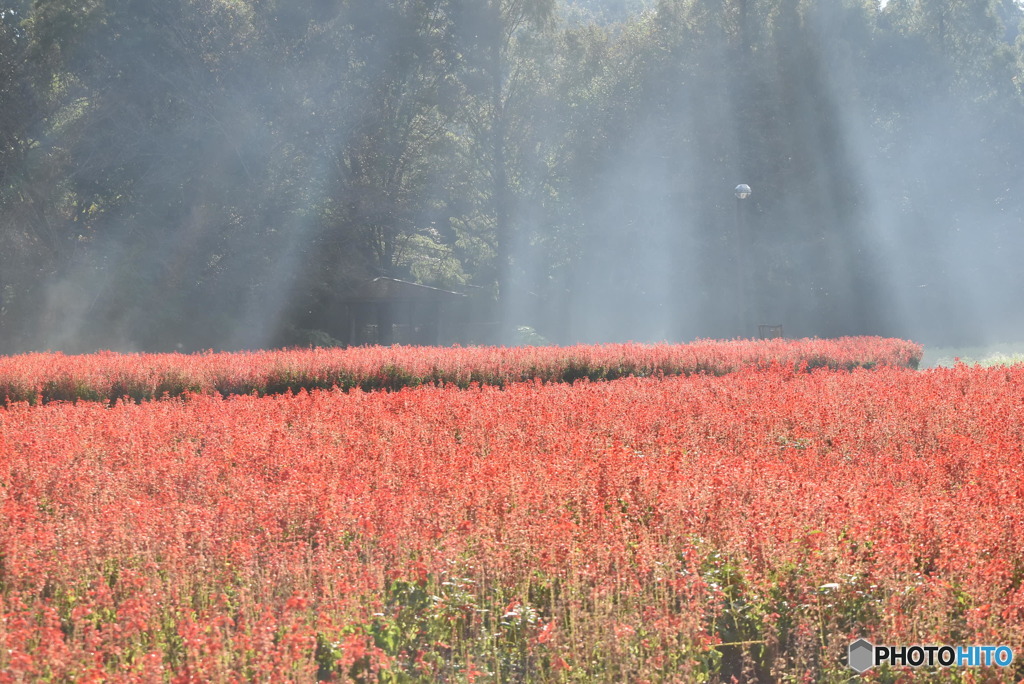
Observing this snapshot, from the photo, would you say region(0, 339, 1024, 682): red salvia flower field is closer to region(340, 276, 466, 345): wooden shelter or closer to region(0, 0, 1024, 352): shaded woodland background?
region(0, 0, 1024, 352): shaded woodland background

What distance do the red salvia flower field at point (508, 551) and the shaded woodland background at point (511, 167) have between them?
2573 cm

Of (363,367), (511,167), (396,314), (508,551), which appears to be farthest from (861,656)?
(511,167)

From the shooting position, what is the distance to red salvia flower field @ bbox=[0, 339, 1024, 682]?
3.83m

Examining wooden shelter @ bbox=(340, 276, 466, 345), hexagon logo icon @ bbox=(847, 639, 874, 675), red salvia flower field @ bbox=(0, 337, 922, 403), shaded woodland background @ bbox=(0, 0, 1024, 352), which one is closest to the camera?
hexagon logo icon @ bbox=(847, 639, 874, 675)

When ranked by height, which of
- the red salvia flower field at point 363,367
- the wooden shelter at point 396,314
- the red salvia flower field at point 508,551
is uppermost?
the wooden shelter at point 396,314

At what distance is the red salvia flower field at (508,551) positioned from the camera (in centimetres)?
383

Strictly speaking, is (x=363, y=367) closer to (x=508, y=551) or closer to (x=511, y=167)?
(x=508, y=551)

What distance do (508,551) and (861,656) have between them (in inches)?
61.5

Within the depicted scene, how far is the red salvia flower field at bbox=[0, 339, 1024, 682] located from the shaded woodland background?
84.4 feet

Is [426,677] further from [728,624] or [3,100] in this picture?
[3,100]

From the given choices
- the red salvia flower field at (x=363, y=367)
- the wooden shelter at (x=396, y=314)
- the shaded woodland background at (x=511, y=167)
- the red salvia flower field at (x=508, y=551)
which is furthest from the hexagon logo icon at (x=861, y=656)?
the wooden shelter at (x=396, y=314)

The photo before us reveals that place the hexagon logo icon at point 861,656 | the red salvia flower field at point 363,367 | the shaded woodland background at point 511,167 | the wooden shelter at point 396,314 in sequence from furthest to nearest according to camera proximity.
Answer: the wooden shelter at point 396,314
the shaded woodland background at point 511,167
the red salvia flower field at point 363,367
the hexagon logo icon at point 861,656

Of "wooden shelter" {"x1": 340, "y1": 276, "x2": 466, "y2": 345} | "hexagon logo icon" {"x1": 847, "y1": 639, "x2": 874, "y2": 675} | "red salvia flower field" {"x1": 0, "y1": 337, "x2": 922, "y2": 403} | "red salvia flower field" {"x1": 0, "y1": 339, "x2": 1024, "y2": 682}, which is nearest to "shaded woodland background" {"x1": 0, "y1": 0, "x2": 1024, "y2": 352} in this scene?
"wooden shelter" {"x1": 340, "y1": 276, "x2": 466, "y2": 345}

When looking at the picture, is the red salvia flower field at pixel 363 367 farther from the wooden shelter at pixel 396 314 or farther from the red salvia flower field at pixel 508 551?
the wooden shelter at pixel 396 314
